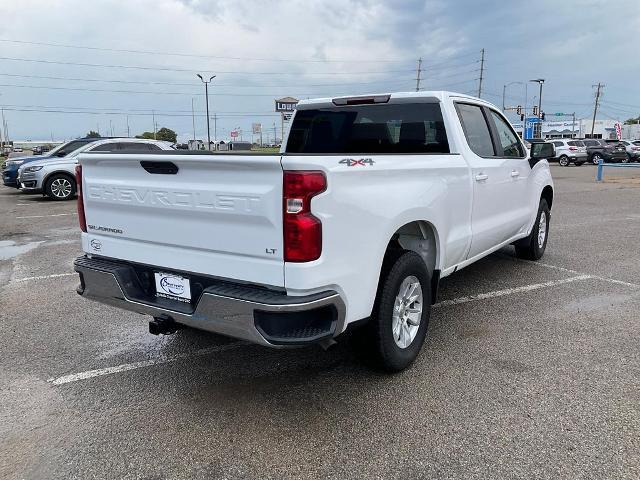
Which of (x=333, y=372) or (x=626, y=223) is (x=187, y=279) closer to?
(x=333, y=372)

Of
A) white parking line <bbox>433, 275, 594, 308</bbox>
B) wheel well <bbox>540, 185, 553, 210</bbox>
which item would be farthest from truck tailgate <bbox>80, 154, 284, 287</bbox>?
wheel well <bbox>540, 185, 553, 210</bbox>

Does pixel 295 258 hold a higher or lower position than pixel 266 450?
higher

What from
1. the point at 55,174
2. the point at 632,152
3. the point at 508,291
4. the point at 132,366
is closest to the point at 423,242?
the point at 508,291

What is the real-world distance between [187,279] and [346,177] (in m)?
1.14

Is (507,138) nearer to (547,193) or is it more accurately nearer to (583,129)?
(547,193)

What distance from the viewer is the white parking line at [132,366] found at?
3695 millimetres

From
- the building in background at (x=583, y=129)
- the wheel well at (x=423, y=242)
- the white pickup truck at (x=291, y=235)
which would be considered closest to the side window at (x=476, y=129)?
the white pickup truck at (x=291, y=235)

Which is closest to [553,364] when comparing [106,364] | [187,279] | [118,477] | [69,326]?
[187,279]

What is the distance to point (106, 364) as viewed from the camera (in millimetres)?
3926

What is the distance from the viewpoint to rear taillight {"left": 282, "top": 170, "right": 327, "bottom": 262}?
2.64 m

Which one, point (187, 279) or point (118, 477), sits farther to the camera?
point (187, 279)

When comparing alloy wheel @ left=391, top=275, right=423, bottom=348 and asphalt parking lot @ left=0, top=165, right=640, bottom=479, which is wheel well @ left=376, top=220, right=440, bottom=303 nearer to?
alloy wheel @ left=391, top=275, right=423, bottom=348

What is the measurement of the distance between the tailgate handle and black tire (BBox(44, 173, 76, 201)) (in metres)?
13.0

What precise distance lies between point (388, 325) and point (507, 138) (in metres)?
3.26
